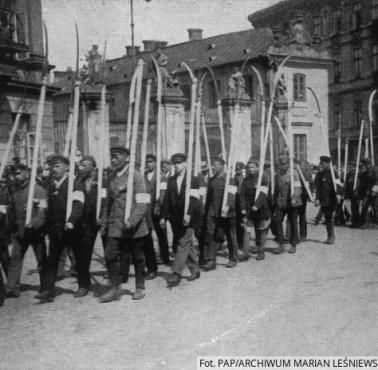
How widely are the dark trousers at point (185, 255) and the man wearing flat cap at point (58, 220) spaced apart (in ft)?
4.49

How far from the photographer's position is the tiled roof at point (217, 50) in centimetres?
3215

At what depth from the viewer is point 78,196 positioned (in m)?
6.86

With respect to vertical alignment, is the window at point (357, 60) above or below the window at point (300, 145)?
above

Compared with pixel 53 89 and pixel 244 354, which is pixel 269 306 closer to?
pixel 244 354

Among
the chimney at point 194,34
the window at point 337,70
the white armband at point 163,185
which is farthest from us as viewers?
the chimney at point 194,34

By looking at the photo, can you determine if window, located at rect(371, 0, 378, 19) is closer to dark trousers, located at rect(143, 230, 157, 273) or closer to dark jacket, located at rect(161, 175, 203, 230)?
dark jacket, located at rect(161, 175, 203, 230)

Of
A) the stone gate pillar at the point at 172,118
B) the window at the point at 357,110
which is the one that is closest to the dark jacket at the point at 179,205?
the stone gate pillar at the point at 172,118

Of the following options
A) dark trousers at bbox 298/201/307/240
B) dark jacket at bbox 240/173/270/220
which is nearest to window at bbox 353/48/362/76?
dark trousers at bbox 298/201/307/240

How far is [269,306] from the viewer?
6.18m

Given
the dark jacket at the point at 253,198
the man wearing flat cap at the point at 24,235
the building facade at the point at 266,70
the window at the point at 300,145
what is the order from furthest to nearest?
the building facade at the point at 266,70 → the window at the point at 300,145 → the dark jacket at the point at 253,198 → the man wearing flat cap at the point at 24,235

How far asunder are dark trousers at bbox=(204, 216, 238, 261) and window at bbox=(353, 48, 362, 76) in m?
33.3

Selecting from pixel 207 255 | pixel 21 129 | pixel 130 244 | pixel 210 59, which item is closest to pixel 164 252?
pixel 207 255

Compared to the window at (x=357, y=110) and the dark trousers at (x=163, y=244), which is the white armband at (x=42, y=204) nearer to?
the dark trousers at (x=163, y=244)

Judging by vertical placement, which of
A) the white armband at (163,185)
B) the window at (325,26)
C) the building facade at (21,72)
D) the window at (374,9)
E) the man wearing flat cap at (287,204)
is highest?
the window at (374,9)
